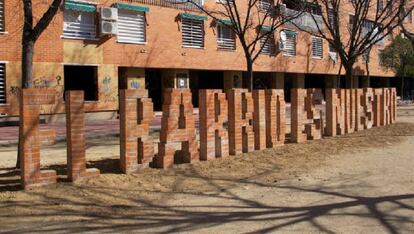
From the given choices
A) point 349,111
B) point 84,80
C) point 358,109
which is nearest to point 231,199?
point 349,111

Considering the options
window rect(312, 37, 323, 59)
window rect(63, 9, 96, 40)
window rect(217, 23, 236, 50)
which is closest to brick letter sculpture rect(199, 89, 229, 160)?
window rect(63, 9, 96, 40)

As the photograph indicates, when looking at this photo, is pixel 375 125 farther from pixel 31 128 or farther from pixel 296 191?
pixel 31 128

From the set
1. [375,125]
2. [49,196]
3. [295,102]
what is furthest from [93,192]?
[375,125]

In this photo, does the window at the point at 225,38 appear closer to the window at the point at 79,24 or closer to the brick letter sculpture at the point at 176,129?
the window at the point at 79,24

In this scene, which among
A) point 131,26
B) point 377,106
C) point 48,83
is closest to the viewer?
point 377,106

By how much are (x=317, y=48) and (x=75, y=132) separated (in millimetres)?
35124

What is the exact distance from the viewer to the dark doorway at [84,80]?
24812 mm

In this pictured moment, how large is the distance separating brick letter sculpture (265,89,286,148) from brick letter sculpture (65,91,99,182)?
4657 millimetres

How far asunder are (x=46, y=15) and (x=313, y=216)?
4.89m

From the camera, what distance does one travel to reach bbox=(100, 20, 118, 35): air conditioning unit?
2389 cm

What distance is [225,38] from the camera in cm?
3162

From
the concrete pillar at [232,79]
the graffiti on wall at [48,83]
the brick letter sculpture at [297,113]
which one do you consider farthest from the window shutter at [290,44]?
the brick letter sculpture at [297,113]

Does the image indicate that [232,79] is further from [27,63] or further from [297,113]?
[27,63]

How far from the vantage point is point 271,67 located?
3522 centimetres
